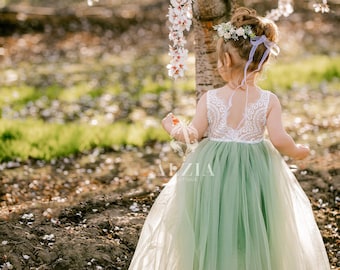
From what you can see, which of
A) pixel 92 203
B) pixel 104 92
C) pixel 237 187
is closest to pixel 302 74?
pixel 104 92

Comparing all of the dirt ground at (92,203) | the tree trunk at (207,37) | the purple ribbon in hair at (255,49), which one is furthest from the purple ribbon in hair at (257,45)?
the dirt ground at (92,203)

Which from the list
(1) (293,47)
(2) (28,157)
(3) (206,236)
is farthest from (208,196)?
(1) (293,47)

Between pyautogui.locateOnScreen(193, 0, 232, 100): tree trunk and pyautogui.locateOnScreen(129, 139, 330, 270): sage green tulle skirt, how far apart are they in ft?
3.30

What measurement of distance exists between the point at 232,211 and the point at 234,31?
32.5 inches

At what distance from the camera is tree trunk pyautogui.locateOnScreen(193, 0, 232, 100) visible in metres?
3.88

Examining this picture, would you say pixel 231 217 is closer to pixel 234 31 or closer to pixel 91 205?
pixel 234 31

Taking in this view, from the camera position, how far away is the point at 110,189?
4.50m

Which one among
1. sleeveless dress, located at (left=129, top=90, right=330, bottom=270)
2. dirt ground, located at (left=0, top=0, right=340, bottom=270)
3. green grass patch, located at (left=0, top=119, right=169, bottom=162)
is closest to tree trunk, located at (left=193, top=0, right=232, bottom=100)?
dirt ground, located at (left=0, top=0, right=340, bottom=270)

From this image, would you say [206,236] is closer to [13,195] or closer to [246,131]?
[246,131]

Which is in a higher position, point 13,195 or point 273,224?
point 273,224

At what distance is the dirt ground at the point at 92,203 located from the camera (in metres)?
3.45

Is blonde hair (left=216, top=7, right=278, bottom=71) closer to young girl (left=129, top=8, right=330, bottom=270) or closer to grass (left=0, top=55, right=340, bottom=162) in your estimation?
young girl (left=129, top=8, right=330, bottom=270)

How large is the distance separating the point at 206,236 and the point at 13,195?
194 centimetres

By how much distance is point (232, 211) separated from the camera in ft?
9.45
